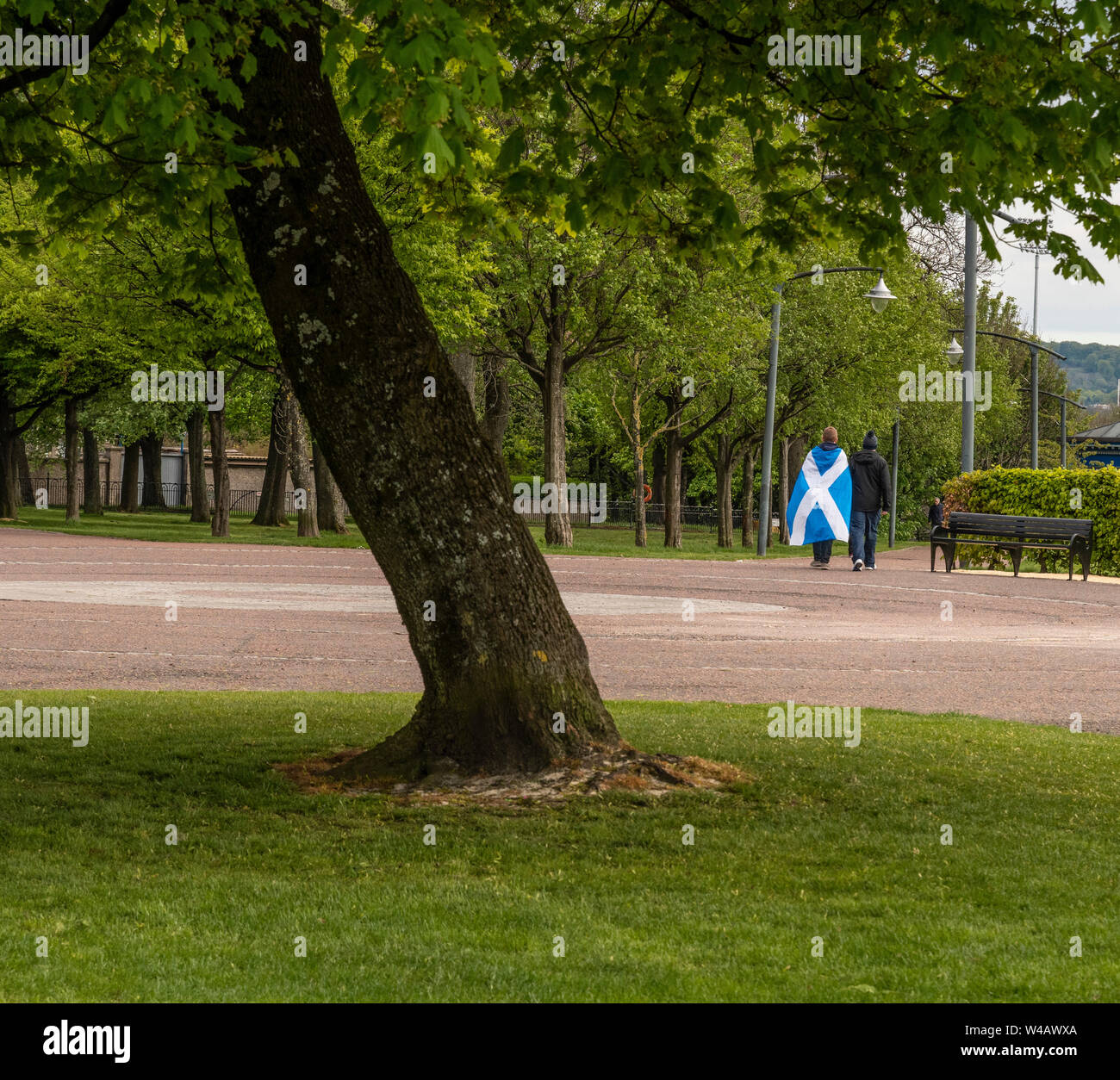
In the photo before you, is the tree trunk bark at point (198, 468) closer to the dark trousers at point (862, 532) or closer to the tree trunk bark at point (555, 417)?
the tree trunk bark at point (555, 417)

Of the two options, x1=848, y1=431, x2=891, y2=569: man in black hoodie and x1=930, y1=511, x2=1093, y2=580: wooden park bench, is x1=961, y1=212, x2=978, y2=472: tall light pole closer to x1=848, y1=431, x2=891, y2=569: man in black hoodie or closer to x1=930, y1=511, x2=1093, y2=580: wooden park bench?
x1=930, y1=511, x2=1093, y2=580: wooden park bench

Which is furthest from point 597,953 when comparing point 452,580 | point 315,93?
point 315,93

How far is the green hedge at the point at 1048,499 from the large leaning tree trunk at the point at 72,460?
27008 millimetres

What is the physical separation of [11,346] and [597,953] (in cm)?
4355

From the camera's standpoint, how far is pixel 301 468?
36.8 meters

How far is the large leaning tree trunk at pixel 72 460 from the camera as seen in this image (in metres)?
44.3

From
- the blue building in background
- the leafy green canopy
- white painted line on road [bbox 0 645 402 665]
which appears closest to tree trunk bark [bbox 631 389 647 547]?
white painted line on road [bbox 0 645 402 665]

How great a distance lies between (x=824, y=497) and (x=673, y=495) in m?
17.6

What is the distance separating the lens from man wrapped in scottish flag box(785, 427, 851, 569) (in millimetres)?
27125

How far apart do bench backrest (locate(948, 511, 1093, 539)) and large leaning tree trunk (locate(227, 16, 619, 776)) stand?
1962cm

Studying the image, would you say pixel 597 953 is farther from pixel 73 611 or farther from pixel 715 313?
pixel 715 313

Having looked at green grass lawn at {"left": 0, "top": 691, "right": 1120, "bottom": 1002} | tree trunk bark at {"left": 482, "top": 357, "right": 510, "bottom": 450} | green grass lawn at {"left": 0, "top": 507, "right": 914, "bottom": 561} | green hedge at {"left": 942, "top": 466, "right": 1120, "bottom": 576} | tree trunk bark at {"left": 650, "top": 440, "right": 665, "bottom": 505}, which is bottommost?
green grass lawn at {"left": 0, "top": 691, "right": 1120, "bottom": 1002}

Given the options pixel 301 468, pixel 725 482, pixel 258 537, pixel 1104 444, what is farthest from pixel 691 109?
pixel 1104 444

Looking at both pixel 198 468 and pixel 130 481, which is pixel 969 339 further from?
pixel 130 481
